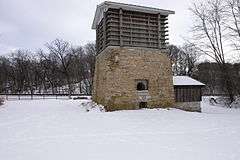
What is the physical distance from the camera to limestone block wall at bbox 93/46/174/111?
19328mm

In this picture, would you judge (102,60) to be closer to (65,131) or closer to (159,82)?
(159,82)

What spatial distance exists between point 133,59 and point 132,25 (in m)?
2.67

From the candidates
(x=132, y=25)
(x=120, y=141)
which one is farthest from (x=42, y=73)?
(x=120, y=141)

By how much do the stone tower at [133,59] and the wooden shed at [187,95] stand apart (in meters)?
1.04

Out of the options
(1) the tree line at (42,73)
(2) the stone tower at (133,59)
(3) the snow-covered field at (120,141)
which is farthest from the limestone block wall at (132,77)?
(1) the tree line at (42,73)

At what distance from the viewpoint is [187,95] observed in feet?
72.3

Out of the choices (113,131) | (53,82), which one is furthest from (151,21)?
(53,82)

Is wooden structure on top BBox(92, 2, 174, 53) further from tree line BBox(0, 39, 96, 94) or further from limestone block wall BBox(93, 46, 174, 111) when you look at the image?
tree line BBox(0, 39, 96, 94)

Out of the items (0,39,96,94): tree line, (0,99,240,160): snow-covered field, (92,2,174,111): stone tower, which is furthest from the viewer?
(0,39,96,94): tree line

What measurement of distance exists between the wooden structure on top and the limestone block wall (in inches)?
25.3

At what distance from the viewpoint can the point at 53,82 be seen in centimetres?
5769

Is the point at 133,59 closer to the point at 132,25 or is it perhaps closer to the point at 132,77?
the point at 132,77

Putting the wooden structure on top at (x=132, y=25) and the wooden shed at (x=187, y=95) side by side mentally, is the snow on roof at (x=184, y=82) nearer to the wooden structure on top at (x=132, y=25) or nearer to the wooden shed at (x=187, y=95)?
the wooden shed at (x=187, y=95)

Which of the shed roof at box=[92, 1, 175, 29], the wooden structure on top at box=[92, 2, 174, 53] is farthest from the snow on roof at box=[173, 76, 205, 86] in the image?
the shed roof at box=[92, 1, 175, 29]
